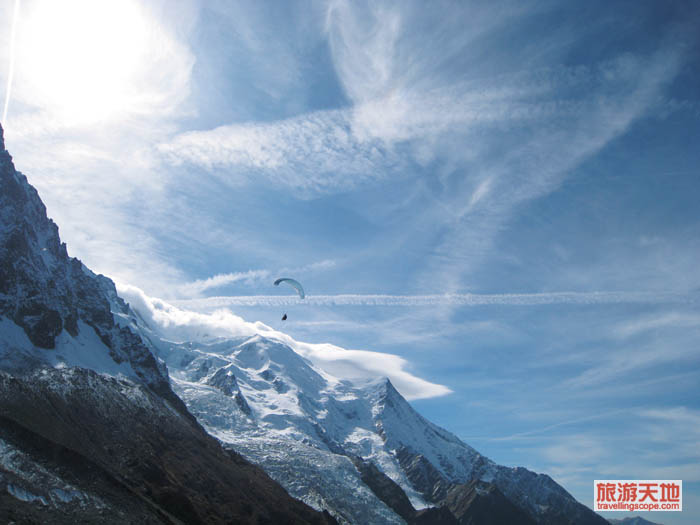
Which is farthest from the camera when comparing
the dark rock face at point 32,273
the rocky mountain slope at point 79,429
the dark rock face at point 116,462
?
the dark rock face at point 32,273

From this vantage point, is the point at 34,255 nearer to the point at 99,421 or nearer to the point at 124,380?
the point at 124,380

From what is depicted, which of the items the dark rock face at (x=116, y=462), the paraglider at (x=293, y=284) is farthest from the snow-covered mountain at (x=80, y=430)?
the paraglider at (x=293, y=284)

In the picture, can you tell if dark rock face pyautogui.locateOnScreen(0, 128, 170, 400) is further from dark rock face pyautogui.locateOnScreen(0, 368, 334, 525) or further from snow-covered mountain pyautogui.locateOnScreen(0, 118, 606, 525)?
dark rock face pyautogui.locateOnScreen(0, 368, 334, 525)

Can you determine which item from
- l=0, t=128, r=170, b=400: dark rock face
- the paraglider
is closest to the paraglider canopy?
the paraglider

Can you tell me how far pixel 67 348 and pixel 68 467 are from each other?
8487 centimetres

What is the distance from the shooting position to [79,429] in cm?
12206

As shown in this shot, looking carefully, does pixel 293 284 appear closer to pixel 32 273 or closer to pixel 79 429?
pixel 79 429

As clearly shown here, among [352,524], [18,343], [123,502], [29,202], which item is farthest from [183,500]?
[29,202]

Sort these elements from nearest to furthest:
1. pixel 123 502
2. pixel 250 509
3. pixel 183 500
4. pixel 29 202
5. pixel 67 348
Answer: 1. pixel 123 502
2. pixel 183 500
3. pixel 250 509
4. pixel 67 348
5. pixel 29 202

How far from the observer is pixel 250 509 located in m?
144

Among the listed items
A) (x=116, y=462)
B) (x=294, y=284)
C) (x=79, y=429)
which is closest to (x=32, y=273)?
(x=79, y=429)

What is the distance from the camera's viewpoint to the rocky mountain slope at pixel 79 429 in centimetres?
8744

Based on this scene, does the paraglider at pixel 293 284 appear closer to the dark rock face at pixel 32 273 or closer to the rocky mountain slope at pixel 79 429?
the rocky mountain slope at pixel 79 429

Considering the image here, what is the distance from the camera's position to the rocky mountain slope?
287 ft
